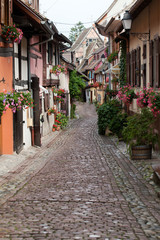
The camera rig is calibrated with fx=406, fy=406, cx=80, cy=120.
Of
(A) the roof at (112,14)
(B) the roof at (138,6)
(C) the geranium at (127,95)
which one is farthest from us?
(A) the roof at (112,14)

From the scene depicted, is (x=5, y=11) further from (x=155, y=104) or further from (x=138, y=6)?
(x=155, y=104)

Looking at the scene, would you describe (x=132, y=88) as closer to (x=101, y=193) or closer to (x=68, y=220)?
(x=101, y=193)

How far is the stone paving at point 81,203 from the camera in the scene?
5.31 meters

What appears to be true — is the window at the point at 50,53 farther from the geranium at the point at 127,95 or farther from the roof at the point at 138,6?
the roof at the point at 138,6

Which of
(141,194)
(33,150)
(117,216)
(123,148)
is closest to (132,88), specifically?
(123,148)

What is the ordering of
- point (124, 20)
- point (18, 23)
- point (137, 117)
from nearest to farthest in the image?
point (137, 117) < point (18, 23) < point (124, 20)

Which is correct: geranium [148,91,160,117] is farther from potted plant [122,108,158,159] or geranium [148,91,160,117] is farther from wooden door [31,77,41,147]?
wooden door [31,77,41,147]

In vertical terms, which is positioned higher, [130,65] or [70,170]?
[130,65]

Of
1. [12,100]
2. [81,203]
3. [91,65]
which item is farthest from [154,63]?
[91,65]

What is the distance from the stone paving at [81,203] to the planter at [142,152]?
339 mm

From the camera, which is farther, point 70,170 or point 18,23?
point 18,23

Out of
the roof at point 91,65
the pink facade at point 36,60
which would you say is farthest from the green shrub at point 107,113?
the roof at point 91,65

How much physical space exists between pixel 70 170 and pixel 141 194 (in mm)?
3103

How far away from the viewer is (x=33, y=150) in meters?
15.3
